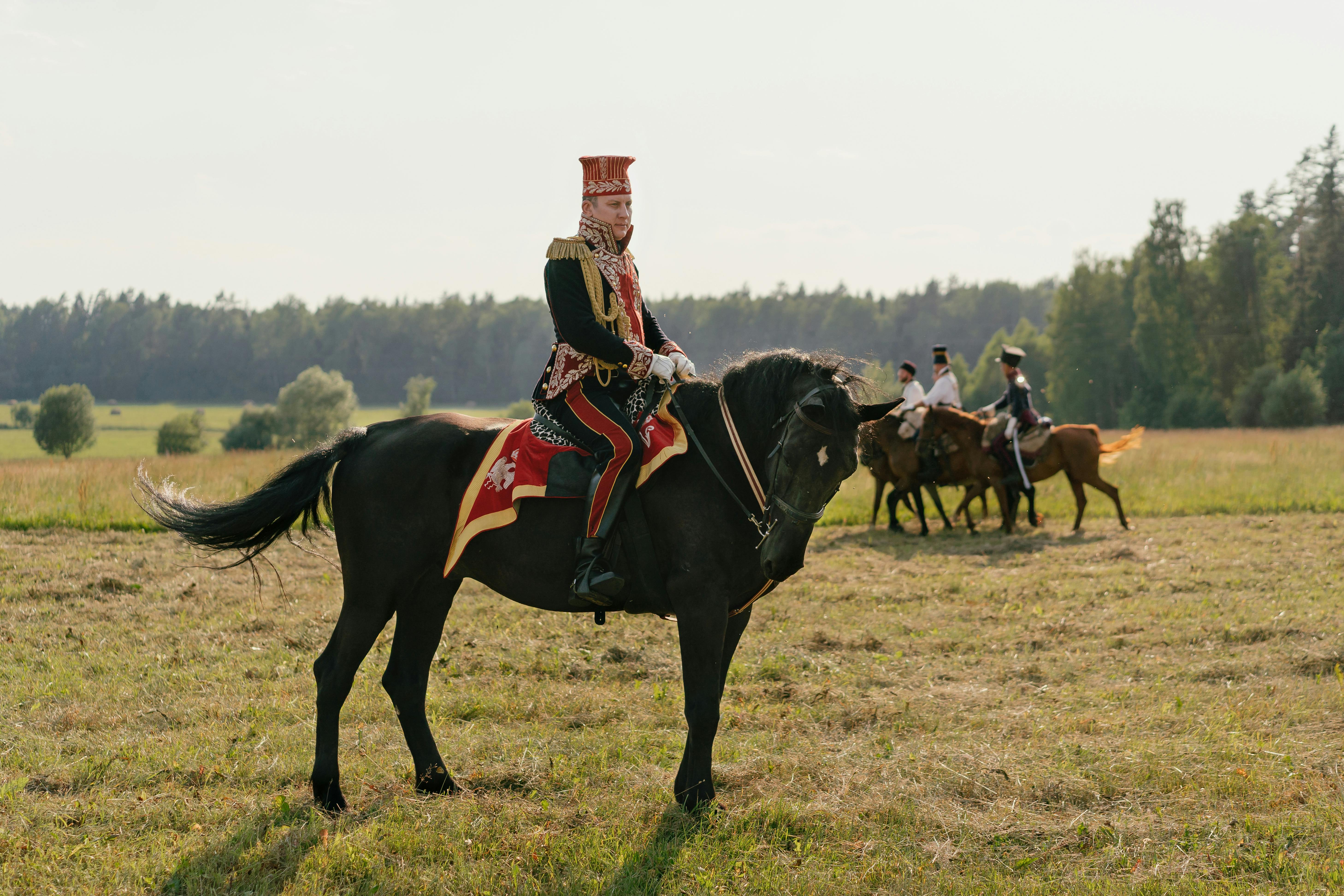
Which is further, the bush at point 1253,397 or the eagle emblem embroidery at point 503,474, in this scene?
the bush at point 1253,397

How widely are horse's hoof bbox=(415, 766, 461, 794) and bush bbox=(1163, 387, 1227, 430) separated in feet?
159

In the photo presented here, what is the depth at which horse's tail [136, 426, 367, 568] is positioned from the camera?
14.9 ft

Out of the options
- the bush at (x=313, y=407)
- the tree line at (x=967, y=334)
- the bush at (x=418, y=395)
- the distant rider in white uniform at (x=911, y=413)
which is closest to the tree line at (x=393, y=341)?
the tree line at (x=967, y=334)

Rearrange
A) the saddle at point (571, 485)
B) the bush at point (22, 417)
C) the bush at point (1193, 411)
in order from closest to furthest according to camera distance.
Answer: the saddle at point (571, 485) < the bush at point (1193, 411) < the bush at point (22, 417)

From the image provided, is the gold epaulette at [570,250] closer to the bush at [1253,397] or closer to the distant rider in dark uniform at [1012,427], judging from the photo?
the distant rider in dark uniform at [1012,427]

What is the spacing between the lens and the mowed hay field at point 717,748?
365 centimetres

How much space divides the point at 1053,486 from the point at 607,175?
1586 cm

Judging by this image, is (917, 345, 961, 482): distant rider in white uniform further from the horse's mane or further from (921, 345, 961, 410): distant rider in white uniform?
the horse's mane

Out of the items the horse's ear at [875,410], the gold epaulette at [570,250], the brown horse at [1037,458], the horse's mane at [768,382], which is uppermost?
the gold epaulette at [570,250]

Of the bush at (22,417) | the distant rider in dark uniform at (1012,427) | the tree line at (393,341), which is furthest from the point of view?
the tree line at (393,341)

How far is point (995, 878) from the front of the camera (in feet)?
11.6

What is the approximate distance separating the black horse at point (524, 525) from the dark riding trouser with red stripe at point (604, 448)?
15 centimetres

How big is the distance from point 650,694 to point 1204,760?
10.5 ft

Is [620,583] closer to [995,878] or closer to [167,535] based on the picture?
[995,878]
